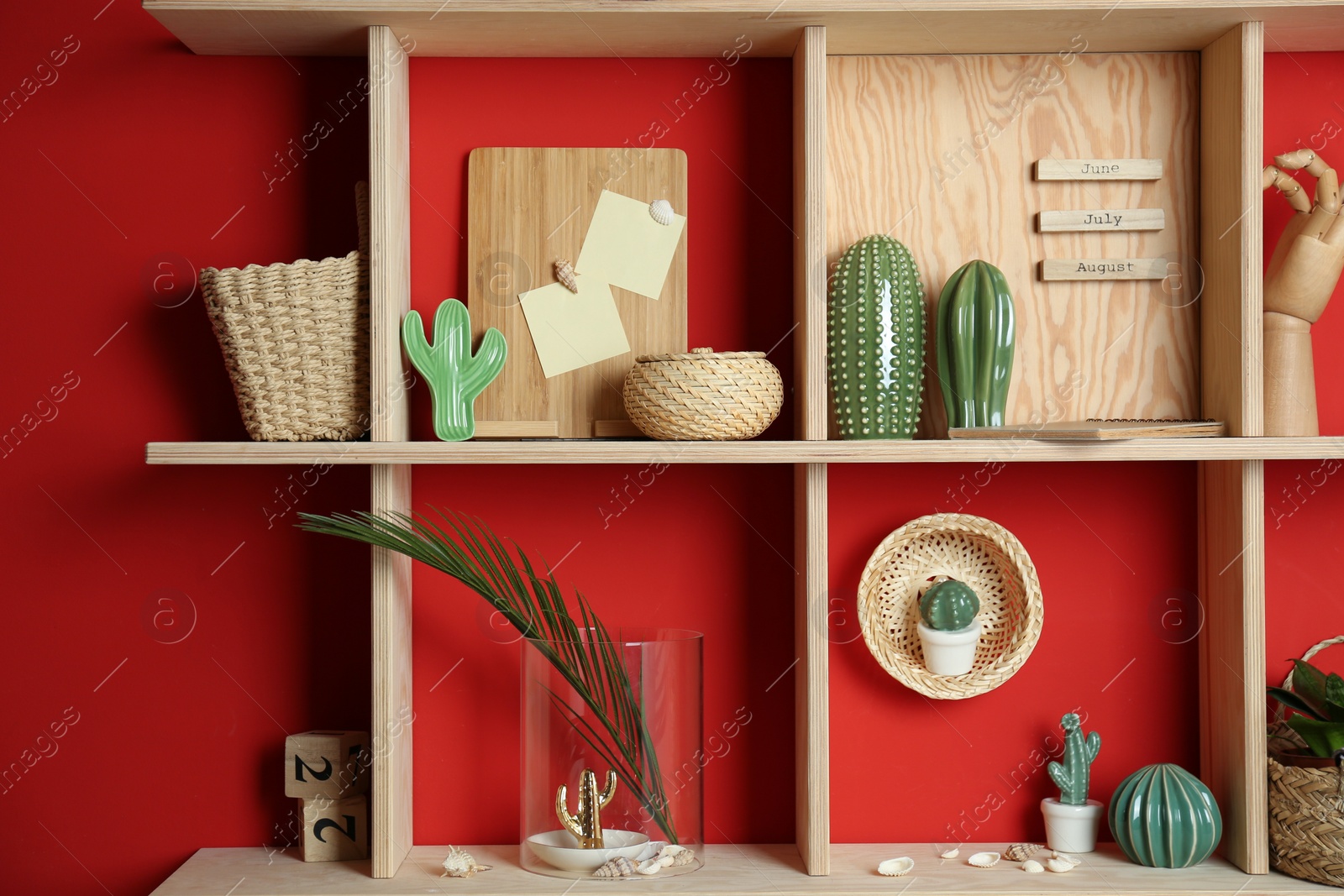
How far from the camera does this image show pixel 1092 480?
153 cm

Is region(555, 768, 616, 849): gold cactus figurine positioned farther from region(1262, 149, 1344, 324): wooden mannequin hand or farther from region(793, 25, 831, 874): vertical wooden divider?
region(1262, 149, 1344, 324): wooden mannequin hand

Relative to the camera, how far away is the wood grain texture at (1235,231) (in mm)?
1345

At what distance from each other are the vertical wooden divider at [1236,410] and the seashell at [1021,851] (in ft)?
0.83

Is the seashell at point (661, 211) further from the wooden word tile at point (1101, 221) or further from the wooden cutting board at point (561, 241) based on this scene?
the wooden word tile at point (1101, 221)

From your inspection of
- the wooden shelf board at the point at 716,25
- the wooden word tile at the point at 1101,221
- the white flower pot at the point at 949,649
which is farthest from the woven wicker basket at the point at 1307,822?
the wooden shelf board at the point at 716,25

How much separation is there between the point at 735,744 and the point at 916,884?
0.31m

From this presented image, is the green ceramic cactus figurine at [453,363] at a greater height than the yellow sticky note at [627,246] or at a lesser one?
lesser

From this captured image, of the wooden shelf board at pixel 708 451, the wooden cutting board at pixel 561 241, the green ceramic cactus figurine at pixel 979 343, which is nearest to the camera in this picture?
the wooden shelf board at pixel 708 451

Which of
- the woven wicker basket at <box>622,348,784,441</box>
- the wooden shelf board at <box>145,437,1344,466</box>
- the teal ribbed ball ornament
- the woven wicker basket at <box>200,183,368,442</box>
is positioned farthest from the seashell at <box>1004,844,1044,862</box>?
the woven wicker basket at <box>200,183,368,442</box>

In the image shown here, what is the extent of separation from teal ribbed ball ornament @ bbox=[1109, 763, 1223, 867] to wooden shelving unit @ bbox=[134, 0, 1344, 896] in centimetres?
3

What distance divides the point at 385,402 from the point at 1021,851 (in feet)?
3.42

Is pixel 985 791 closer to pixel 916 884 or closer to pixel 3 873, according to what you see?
pixel 916 884

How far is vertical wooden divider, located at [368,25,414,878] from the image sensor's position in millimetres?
1333

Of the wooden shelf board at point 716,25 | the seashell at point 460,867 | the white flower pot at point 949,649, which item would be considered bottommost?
the seashell at point 460,867
